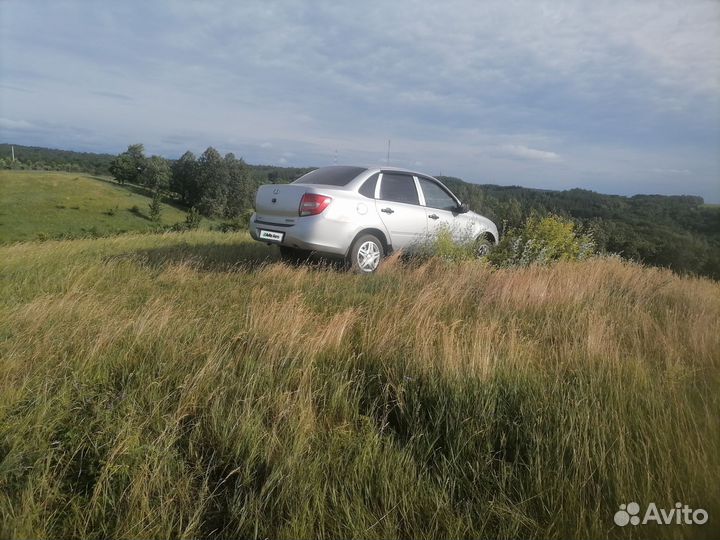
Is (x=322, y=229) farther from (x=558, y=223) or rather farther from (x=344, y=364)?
(x=558, y=223)

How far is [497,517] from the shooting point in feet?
6.15

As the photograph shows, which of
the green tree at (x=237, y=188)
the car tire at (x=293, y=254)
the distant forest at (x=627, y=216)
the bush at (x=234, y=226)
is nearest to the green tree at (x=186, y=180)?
the green tree at (x=237, y=188)

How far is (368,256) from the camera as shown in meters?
6.30

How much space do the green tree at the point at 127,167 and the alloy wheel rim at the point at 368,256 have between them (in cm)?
10408

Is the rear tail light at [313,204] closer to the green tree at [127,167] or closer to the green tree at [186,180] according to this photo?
the green tree at [186,180]

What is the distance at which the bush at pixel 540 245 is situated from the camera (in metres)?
6.94

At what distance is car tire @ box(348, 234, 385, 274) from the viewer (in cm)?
610

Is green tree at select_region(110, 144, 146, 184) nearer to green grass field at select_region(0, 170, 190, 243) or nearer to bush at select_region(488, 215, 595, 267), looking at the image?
green grass field at select_region(0, 170, 190, 243)

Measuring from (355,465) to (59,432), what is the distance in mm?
1661

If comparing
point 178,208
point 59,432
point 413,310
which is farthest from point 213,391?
point 178,208

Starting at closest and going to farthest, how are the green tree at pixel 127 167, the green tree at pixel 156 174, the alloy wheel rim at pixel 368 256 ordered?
the alloy wheel rim at pixel 368 256 < the green tree at pixel 156 174 < the green tree at pixel 127 167

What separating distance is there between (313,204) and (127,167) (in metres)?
106

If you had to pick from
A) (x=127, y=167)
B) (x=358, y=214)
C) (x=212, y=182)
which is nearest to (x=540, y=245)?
(x=358, y=214)

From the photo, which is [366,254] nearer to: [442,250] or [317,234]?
[317,234]
